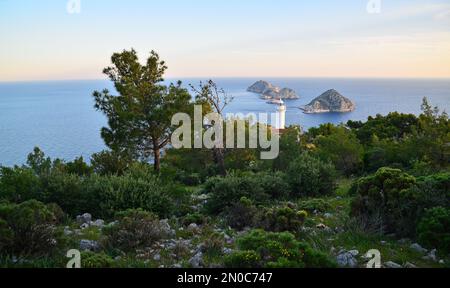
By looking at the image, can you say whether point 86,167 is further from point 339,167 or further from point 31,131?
point 31,131

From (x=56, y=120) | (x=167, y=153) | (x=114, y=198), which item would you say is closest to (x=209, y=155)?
(x=167, y=153)

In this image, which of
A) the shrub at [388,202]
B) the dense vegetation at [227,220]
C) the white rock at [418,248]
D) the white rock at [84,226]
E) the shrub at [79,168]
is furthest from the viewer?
the shrub at [79,168]

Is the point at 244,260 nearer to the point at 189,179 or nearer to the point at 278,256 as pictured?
the point at 278,256

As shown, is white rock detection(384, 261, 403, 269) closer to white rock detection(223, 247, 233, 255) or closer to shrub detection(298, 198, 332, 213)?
white rock detection(223, 247, 233, 255)

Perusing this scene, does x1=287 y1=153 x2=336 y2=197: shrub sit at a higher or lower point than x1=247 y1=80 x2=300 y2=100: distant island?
lower

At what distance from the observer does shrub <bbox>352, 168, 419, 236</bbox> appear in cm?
704

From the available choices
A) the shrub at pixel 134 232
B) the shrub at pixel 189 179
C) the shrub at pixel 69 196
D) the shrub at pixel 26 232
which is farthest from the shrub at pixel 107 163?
the shrub at pixel 26 232

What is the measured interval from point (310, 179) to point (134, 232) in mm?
6380

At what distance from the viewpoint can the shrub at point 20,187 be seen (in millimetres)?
9328

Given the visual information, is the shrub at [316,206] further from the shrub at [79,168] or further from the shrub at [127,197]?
the shrub at [79,168]

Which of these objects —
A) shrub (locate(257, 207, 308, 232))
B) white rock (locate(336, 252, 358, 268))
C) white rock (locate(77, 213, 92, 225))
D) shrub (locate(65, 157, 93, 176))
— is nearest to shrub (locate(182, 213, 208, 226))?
shrub (locate(257, 207, 308, 232))

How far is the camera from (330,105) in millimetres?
102625

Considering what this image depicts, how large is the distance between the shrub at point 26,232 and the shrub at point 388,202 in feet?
17.8

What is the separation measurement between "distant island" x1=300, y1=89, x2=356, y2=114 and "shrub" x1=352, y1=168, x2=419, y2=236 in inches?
3462
